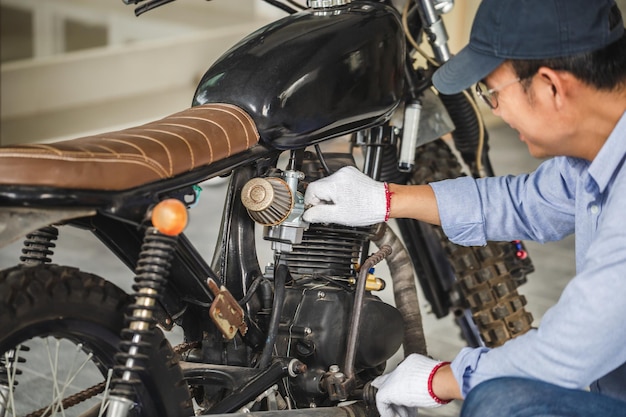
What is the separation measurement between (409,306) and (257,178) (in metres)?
0.63

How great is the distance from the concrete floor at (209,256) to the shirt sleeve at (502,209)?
918 mm

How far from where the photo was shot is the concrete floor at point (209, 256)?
3.36 m

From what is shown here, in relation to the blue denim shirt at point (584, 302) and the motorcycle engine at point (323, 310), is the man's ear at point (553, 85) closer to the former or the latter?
the blue denim shirt at point (584, 302)

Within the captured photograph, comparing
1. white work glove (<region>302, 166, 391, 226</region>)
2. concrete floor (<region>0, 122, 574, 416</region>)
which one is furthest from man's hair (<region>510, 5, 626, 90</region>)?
concrete floor (<region>0, 122, 574, 416</region>)

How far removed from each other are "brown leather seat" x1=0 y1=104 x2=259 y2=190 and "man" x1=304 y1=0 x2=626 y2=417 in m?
0.43

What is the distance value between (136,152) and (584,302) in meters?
0.78

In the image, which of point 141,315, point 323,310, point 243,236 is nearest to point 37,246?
point 141,315

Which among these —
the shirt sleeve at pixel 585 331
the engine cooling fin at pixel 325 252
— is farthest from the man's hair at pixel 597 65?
the engine cooling fin at pixel 325 252

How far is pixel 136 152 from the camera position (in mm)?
1596

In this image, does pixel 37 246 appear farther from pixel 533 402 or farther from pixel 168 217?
pixel 533 402

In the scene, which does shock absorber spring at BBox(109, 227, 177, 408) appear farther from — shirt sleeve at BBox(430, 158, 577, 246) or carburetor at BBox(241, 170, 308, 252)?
shirt sleeve at BBox(430, 158, 577, 246)

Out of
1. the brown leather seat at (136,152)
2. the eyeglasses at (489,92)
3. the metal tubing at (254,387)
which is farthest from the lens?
the metal tubing at (254,387)

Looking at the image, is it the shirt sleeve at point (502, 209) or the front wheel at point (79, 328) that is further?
the shirt sleeve at point (502, 209)

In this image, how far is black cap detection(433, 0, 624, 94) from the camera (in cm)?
159
